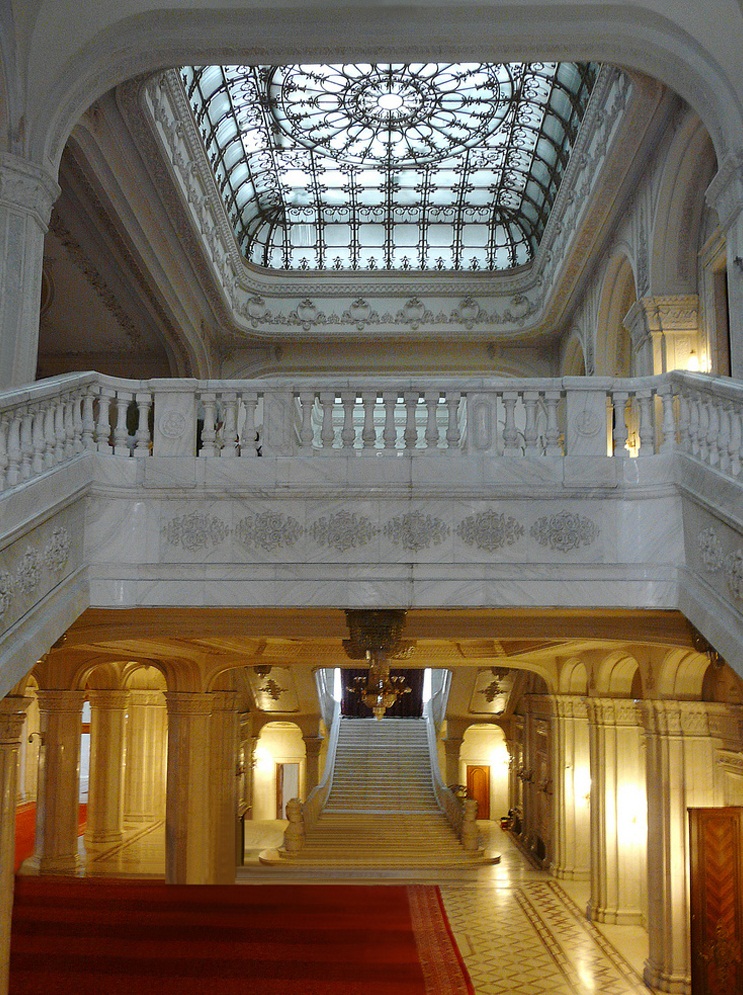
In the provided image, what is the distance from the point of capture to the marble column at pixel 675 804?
11273 mm

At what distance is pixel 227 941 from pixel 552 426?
8.27 meters

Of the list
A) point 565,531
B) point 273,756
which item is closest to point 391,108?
point 565,531

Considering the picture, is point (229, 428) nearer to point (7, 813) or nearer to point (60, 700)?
point (7, 813)

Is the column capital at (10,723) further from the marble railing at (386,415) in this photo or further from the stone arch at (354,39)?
the stone arch at (354,39)

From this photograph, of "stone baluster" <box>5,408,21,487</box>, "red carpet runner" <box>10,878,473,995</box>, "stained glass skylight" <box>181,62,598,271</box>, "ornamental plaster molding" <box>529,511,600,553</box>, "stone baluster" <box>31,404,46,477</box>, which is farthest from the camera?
"stained glass skylight" <box>181,62,598,271</box>

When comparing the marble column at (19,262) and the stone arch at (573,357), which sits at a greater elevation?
the stone arch at (573,357)

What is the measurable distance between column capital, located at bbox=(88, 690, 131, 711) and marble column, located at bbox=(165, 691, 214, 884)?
13.4ft

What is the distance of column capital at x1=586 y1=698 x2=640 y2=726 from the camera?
46.5ft

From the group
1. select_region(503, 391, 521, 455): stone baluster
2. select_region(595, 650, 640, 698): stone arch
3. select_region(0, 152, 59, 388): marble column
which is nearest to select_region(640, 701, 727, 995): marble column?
select_region(595, 650, 640, 698): stone arch

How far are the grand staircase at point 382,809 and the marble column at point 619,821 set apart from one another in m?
4.70

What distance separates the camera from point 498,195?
17.8m

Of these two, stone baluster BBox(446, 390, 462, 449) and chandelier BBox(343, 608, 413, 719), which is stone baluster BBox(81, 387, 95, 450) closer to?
chandelier BBox(343, 608, 413, 719)

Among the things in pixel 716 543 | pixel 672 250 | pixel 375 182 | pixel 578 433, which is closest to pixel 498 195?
pixel 375 182

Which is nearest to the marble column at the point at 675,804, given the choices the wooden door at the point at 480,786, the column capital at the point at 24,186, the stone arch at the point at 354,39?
the stone arch at the point at 354,39
